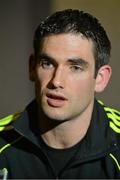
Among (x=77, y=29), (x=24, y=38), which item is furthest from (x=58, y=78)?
(x=24, y=38)

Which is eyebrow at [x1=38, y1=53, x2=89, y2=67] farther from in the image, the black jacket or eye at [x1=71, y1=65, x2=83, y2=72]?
the black jacket

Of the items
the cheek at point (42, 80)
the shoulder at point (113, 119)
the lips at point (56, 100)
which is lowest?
the shoulder at point (113, 119)

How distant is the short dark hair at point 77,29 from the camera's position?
0.93m

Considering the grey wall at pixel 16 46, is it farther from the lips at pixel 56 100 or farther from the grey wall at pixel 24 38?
the lips at pixel 56 100

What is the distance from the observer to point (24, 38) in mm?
1670

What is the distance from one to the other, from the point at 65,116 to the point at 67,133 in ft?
0.26

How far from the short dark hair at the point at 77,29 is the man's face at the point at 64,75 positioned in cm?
1

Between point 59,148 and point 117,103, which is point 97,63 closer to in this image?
point 59,148

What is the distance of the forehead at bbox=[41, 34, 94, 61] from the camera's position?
90 cm

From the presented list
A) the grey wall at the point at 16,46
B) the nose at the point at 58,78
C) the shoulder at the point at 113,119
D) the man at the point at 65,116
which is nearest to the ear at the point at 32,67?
the man at the point at 65,116

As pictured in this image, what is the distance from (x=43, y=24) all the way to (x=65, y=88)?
0.17m

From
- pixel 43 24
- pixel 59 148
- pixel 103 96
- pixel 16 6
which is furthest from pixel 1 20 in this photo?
pixel 59 148

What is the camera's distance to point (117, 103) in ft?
5.48

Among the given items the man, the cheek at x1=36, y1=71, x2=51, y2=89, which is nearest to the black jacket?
the man
